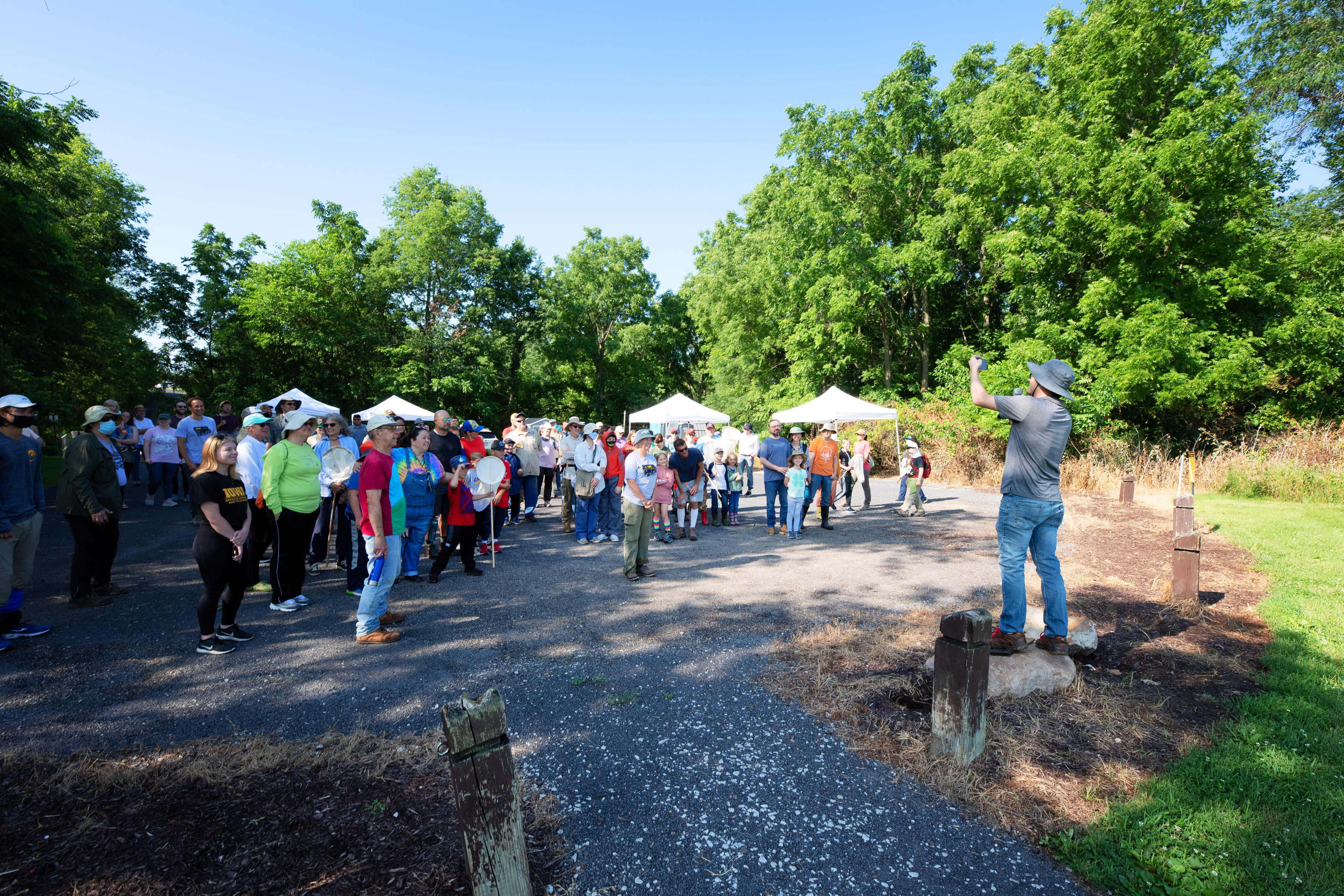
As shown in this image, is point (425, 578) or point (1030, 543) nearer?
point (1030, 543)

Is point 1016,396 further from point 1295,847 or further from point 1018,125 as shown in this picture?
point 1018,125

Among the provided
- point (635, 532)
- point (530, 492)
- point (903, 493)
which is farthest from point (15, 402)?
point (903, 493)

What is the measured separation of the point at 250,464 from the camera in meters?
6.09

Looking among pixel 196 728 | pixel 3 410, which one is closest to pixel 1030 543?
pixel 196 728

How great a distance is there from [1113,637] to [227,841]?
6.24m

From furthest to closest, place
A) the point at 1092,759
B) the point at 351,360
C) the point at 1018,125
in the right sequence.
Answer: the point at 351,360 → the point at 1018,125 → the point at 1092,759

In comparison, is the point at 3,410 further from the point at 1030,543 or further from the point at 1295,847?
the point at 1295,847

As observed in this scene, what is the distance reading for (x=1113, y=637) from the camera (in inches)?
204

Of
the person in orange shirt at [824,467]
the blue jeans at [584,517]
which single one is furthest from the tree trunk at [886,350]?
the blue jeans at [584,517]

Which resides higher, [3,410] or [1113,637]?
[3,410]

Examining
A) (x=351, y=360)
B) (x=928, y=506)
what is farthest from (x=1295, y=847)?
(x=351, y=360)

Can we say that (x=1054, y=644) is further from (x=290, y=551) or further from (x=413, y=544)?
(x=290, y=551)

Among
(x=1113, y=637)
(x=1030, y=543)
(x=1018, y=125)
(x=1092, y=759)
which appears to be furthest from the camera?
Result: (x=1018, y=125)

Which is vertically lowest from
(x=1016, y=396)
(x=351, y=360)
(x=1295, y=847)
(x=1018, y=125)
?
(x=1295, y=847)
